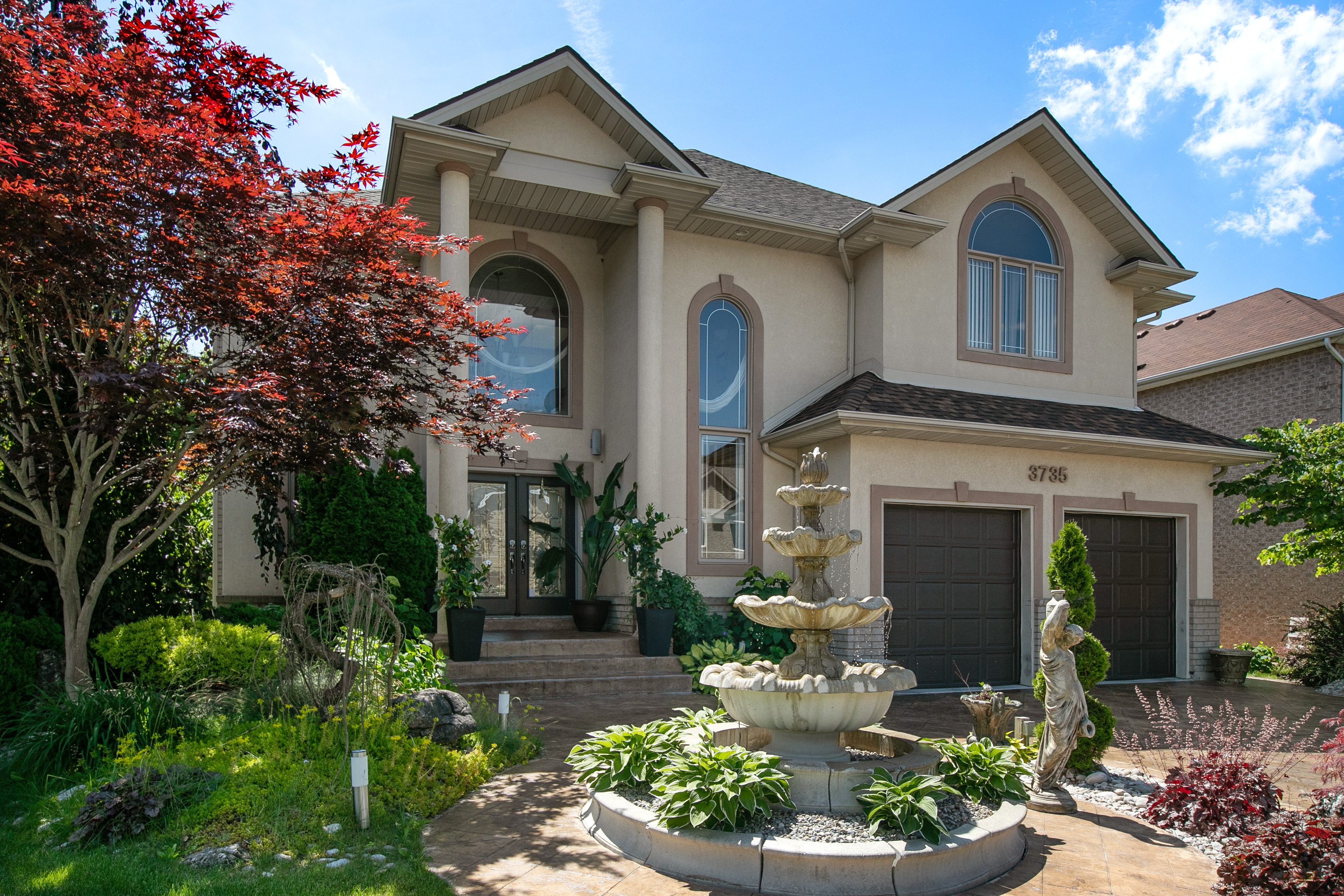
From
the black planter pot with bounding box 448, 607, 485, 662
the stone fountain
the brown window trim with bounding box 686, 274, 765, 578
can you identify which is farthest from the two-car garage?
the stone fountain

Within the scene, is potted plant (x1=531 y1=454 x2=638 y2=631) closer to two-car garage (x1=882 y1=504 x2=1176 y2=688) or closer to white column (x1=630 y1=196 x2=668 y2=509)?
white column (x1=630 y1=196 x2=668 y2=509)

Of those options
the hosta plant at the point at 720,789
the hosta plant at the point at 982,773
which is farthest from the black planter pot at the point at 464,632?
the hosta plant at the point at 982,773

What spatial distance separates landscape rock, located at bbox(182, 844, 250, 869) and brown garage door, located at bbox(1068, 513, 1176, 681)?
11400 millimetres

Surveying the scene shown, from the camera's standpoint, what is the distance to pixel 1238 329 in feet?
60.3

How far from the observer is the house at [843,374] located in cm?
1118

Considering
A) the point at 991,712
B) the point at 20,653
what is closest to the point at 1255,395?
the point at 991,712

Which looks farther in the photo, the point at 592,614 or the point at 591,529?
the point at 591,529

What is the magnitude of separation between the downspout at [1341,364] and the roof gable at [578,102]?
1210 cm

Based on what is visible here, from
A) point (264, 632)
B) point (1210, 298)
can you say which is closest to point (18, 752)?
point (264, 632)

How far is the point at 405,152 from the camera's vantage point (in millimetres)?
10188

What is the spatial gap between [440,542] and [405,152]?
15.1 ft

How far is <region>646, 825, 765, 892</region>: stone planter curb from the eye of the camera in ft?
14.4

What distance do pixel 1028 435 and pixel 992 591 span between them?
7.41 ft

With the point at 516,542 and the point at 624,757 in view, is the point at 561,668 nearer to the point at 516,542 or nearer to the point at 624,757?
the point at 516,542
